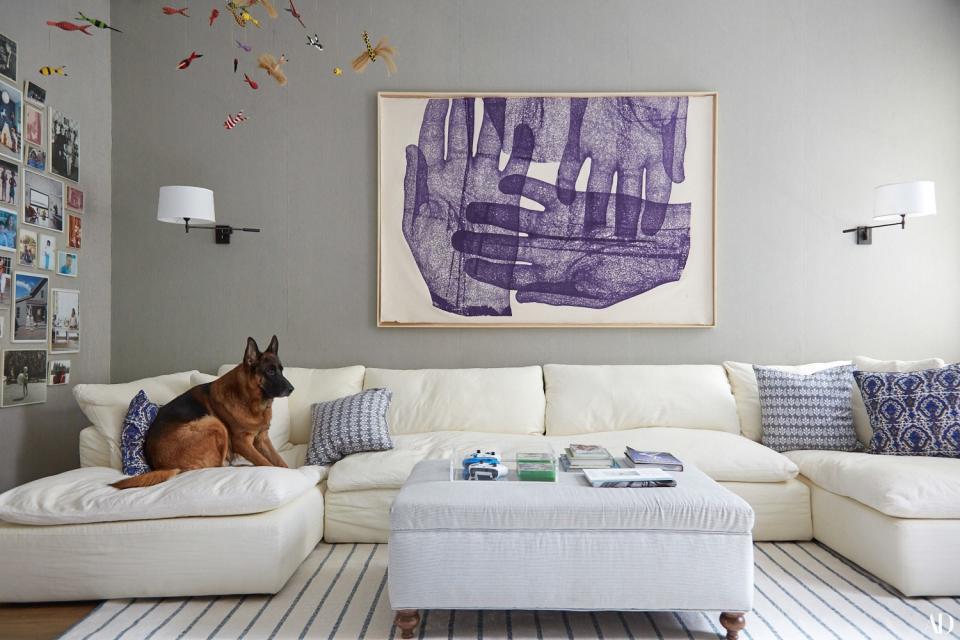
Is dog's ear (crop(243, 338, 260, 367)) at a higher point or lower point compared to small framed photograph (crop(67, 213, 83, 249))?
lower

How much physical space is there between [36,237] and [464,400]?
235 centimetres

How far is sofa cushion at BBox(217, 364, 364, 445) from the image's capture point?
3348mm

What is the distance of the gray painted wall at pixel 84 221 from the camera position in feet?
9.89

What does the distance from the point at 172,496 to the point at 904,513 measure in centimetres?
274

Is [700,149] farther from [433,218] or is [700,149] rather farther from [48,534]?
[48,534]

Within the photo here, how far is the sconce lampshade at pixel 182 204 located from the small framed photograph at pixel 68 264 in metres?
0.55

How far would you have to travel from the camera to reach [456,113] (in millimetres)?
3711

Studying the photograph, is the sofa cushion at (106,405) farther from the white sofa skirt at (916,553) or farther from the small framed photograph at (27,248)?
the white sofa skirt at (916,553)

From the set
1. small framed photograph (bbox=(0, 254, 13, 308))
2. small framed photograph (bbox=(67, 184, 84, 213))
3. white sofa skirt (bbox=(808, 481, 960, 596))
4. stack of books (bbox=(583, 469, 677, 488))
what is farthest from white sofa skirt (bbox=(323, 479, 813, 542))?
small framed photograph (bbox=(67, 184, 84, 213))

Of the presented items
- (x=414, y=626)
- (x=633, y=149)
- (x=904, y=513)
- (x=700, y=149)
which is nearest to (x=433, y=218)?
(x=633, y=149)

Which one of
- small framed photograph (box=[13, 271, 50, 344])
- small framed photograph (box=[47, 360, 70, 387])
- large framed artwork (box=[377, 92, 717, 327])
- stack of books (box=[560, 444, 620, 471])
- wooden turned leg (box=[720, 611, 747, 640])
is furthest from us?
large framed artwork (box=[377, 92, 717, 327])

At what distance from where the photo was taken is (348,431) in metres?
3.05

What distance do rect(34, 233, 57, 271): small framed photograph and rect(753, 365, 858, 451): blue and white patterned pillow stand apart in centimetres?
381

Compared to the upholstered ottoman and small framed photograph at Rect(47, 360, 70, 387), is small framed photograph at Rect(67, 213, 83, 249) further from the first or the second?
the upholstered ottoman
